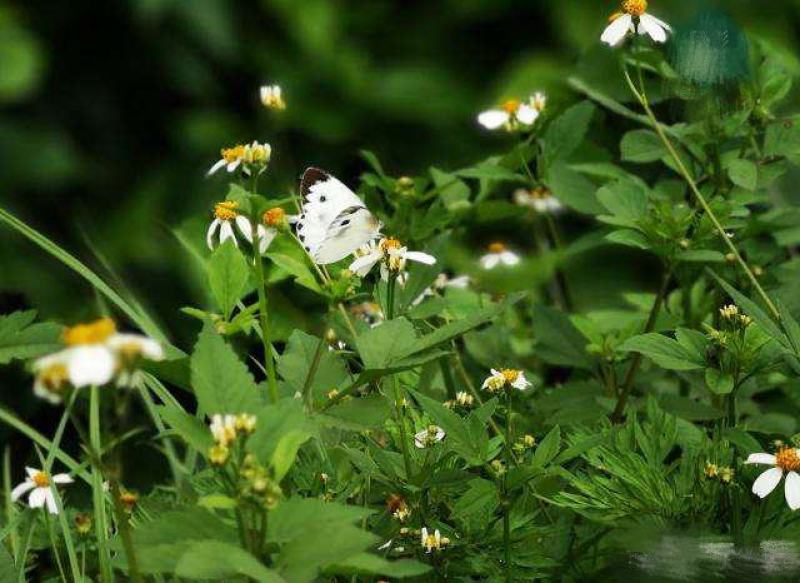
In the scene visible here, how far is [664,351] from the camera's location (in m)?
1.12

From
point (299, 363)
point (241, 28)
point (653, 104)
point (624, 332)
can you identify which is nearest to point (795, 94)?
point (653, 104)

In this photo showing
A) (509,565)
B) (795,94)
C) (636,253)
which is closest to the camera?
(509,565)

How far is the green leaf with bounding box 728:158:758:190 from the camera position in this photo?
1.25 meters

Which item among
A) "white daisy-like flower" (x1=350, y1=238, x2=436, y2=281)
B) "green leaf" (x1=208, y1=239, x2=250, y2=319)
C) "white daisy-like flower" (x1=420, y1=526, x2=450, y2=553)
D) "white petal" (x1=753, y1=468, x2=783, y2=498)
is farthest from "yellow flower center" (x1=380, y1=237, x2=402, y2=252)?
"white petal" (x1=753, y1=468, x2=783, y2=498)

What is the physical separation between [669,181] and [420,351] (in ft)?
1.97

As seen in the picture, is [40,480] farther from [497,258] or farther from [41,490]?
[497,258]

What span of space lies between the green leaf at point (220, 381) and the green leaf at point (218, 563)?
0.10 m

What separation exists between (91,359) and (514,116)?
818 millimetres

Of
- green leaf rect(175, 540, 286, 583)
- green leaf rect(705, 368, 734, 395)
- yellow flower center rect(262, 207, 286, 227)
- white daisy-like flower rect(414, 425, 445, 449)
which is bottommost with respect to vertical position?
green leaf rect(175, 540, 286, 583)

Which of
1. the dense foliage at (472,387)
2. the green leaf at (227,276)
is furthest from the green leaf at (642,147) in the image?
the green leaf at (227,276)

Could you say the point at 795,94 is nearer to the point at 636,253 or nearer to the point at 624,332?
the point at 624,332

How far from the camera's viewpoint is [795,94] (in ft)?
5.62

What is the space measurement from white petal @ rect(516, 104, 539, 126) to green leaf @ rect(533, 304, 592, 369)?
196mm

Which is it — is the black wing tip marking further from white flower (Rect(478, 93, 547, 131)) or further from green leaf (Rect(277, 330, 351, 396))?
white flower (Rect(478, 93, 547, 131))
